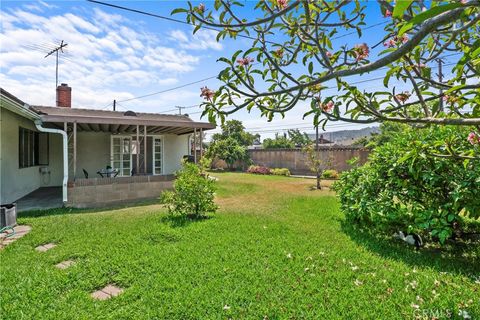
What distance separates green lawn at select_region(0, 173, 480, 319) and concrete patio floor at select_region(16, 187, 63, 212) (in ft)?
6.76

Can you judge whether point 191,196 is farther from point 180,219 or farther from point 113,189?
point 113,189

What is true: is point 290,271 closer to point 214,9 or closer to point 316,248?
point 316,248

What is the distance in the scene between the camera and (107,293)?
3039mm

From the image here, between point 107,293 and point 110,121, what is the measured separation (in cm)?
666

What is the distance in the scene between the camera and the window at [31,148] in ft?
28.0

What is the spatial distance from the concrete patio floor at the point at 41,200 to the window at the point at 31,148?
1.04m

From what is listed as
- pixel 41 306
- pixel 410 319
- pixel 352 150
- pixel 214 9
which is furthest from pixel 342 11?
pixel 352 150

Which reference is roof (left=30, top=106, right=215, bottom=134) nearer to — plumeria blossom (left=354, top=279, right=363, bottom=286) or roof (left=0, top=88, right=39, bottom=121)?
roof (left=0, top=88, right=39, bottom=121)

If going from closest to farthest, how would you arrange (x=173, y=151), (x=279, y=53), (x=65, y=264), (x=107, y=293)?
(x=279, y=53) → (x=107, y=293) → (x=65, y=264) → (x=173, y=151)

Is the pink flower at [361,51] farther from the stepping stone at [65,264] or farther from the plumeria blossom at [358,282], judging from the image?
the stepping stone at [65,264]

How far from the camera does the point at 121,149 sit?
487 inches

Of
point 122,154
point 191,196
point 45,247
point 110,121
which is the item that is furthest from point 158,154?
point 45,247

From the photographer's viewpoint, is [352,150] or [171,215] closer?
[171,215]

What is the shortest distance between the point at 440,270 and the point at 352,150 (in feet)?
48.8
